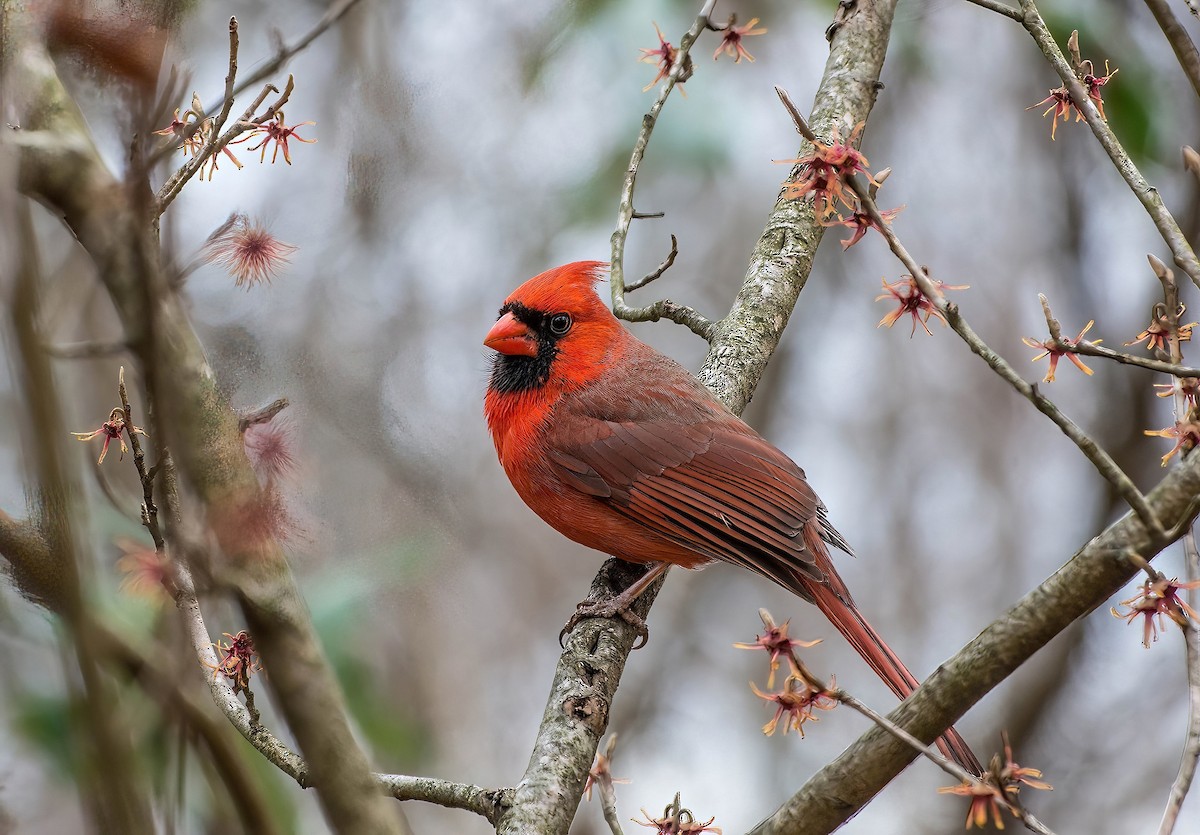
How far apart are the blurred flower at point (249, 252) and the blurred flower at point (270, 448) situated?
0.33 meters

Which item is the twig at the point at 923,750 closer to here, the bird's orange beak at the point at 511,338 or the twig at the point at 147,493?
the twig at the point at 147,493

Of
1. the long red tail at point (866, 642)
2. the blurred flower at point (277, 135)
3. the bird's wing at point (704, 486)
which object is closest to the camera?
the blurred flower at point (277, 135)

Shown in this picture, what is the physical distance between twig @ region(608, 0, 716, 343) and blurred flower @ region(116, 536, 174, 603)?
6.11 ft

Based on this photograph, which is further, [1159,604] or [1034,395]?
[1159,604]

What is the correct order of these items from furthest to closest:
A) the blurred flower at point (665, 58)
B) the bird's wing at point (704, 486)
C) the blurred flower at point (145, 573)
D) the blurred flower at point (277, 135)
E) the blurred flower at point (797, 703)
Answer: the blurred flower at point (665, 58) < the bird's wing at point (704, 486) < the blurred flower at point (277, 135) < the blurred flower at point (797, 703) < the blurred flower at point (145, 573)

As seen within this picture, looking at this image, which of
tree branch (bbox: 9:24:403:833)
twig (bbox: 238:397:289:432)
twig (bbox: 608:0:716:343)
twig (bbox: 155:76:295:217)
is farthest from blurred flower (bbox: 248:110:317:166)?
tree branch (bbox: 9:24:403:833)

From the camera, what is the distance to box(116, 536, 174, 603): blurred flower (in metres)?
1.72

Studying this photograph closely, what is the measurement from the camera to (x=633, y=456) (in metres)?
3.64

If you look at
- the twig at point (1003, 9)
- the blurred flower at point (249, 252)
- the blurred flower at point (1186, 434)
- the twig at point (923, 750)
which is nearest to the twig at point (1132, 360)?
the blurred flower at point (1186, 434)

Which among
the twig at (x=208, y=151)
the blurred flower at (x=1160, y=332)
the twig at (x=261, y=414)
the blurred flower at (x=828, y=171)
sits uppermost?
the twig at (x=208, y=151)

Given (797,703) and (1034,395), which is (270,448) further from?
(1034,395)

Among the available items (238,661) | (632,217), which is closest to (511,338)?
(632,217)

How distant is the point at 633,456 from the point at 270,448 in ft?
6.37

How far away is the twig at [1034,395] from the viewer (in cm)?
170
